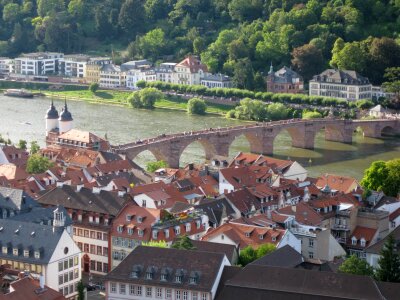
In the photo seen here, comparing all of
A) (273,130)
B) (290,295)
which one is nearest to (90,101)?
(273,130)

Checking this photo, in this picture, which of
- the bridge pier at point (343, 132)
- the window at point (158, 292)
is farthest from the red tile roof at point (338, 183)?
the bridge pier at point (343, 132)

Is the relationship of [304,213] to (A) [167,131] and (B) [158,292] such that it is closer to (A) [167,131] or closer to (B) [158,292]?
(B) [158,292]

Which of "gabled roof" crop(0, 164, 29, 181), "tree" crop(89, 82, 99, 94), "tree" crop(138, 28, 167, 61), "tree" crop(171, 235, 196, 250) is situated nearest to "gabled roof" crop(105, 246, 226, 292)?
"tree" crop(171, 235, 196, 250)

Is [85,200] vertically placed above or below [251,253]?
above

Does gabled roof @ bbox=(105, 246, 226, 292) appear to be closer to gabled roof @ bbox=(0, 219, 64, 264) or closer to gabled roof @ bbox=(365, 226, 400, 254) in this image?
gabled roof @ bbox=(0, 219, 64, 264)

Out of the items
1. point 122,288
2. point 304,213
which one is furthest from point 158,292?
point 304,213

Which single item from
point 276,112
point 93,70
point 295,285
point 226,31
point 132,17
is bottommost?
point 295,285

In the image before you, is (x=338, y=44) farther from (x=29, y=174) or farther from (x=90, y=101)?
(x=29, y=174)
